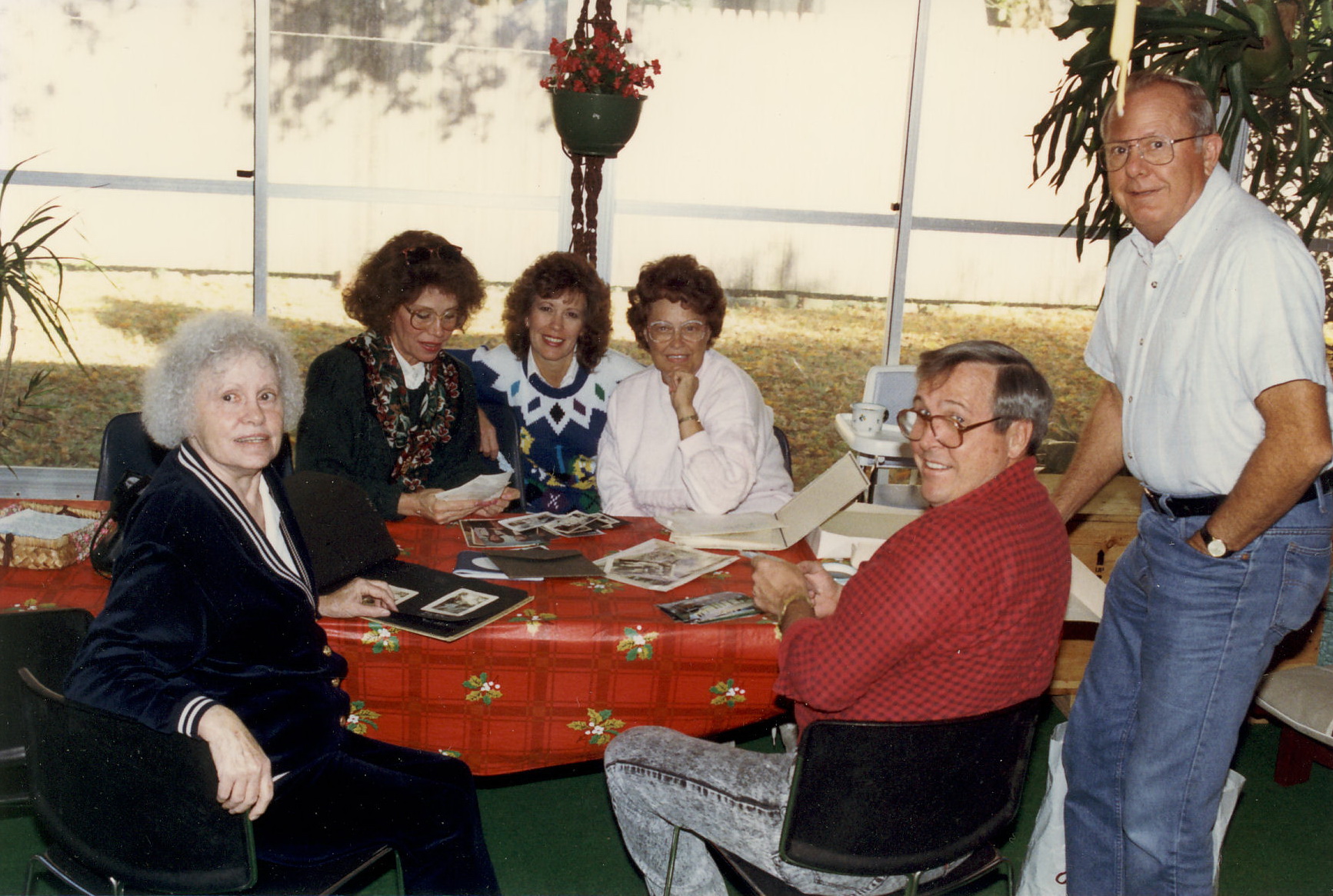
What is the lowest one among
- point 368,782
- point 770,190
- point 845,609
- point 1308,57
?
point 368,782

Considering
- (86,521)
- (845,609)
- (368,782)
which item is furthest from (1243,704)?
(86,521)

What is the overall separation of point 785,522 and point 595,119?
2019mm

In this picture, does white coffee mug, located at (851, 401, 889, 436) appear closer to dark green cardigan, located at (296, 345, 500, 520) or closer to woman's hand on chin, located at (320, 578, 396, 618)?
dark green cardigan, located at (296, 345, 500, 520)

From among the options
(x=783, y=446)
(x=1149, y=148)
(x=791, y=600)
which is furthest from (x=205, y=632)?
(x=783, y=446)

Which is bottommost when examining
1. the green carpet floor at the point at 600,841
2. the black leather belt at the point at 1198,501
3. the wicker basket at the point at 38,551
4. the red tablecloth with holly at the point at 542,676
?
the green carpet floor at the point at 600,841

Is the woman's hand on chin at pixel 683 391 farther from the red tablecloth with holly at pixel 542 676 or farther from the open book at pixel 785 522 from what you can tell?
the red tablecloth with holly at pixel 542 676

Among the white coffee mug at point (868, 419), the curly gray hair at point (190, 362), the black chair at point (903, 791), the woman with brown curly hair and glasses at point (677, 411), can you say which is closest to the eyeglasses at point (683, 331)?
the woman with brown curly hair and glasses at point (677, 411)

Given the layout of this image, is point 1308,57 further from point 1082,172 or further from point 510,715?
point 510,715

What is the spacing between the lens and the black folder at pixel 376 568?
6.88 ft

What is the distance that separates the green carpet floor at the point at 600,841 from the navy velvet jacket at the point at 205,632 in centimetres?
81

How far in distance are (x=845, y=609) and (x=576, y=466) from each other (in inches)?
74.7

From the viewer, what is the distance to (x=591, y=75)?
403 centimetres

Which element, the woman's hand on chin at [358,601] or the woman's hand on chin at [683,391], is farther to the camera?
the woman's hand on chin at [683,391]

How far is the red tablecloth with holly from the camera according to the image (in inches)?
81.6
